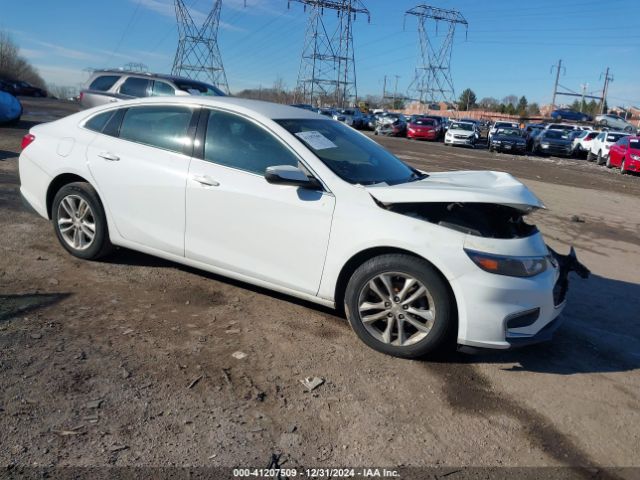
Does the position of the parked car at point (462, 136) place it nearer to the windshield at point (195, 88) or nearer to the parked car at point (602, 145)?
the parked car at point (602, 145)

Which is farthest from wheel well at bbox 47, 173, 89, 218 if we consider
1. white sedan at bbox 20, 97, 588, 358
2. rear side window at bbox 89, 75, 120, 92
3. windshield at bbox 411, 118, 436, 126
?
windshield at bbox 411, 118, 436, 126

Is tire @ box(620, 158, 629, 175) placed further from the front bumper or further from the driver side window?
the driver side window

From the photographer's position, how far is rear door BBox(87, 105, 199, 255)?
174 inches

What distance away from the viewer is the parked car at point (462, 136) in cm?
3189

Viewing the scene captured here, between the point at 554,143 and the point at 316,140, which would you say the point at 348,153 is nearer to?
the point at 316,140

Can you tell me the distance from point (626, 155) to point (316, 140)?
20923 millimetres

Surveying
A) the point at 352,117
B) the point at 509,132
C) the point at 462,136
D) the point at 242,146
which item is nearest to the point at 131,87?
the point at 242,146

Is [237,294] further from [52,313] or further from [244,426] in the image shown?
[244,426]

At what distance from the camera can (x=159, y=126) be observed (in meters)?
4.65

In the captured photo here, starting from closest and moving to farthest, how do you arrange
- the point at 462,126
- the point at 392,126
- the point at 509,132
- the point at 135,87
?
the point at 135,87 < the point at 509,132 < the point at 462,126 < the point at 392,126

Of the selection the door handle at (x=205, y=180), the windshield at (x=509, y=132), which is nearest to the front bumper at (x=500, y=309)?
the door handle at (x=205, y=180)

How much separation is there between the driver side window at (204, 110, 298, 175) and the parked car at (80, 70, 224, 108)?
8.25m

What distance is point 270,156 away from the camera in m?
4.14

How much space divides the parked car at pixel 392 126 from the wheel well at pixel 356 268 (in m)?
37.1
